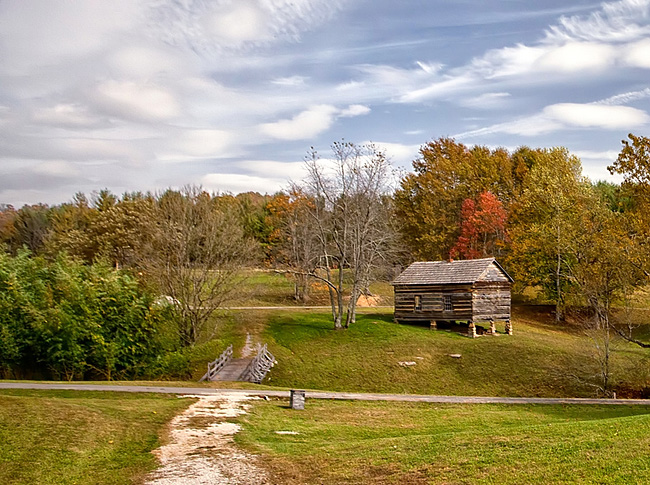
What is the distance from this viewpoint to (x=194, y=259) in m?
38.3

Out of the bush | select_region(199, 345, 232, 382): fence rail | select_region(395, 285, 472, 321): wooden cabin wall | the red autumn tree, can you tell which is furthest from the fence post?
the red autumn tree

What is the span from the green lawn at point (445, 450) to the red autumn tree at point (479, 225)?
3643cm

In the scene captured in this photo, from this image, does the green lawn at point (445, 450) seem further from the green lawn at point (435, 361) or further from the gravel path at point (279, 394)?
the green lawn at point (435, 361)

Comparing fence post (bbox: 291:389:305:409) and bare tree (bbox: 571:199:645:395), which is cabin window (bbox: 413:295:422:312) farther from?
fence post (bbox: 291:389:305:409)

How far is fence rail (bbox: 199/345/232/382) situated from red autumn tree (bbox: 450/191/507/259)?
2847 centimetres

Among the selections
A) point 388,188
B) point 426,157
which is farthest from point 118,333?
point 426,157

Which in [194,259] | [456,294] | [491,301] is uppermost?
[194,259]

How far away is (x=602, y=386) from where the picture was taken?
1201 inches

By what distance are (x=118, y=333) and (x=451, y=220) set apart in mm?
37971

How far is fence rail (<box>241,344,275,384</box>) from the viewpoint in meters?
30.3

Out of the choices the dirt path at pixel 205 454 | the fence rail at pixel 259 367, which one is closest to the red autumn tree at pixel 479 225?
the fence rail at pixel 259 367

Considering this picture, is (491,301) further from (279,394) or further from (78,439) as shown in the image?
(78,439)

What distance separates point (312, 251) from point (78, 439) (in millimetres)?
38573

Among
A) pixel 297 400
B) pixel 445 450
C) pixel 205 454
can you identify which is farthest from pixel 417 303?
pixel 205 454
